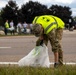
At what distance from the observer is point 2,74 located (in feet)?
22.4

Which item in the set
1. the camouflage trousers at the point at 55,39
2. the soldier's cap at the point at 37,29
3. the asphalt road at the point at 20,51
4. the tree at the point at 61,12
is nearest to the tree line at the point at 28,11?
the tree at the point at 61,12

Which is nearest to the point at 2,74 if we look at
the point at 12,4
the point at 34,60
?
the point at 34,60

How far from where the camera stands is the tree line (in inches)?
3386

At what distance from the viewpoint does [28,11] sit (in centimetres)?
9475

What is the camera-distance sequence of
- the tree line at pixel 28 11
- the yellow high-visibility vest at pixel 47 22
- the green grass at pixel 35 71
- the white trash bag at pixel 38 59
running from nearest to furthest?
the green grass at pixel 35 71
the yellow high-visibility vest at pixel 47 22
the white trash bag at pixel 38 59
the tree line at pixel 28 11

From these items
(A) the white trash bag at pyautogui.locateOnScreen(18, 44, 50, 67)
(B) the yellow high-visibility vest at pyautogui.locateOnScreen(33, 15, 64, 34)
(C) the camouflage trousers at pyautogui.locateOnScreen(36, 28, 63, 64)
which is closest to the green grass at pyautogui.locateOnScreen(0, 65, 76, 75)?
(A) the white trash bag at pyautogui.locateOnScreen(18, 44, 50, 67)

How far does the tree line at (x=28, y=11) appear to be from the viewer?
8600cm

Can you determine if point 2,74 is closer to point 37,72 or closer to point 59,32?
point 37,72

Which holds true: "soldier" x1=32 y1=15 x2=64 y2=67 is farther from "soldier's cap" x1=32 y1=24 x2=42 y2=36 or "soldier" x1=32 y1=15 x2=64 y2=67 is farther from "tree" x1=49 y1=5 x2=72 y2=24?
"tree" x1=49 y1=5 x2=72 y2=24

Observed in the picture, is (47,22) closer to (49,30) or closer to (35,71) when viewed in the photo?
(49,30)

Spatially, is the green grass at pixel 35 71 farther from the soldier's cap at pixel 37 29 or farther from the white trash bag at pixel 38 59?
the soldier's cap at pixel 37 29

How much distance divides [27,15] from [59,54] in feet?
275

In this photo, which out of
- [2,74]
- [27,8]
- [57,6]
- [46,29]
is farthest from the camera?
[57,6]

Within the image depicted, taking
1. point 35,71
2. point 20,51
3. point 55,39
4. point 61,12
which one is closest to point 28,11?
point 61,12
